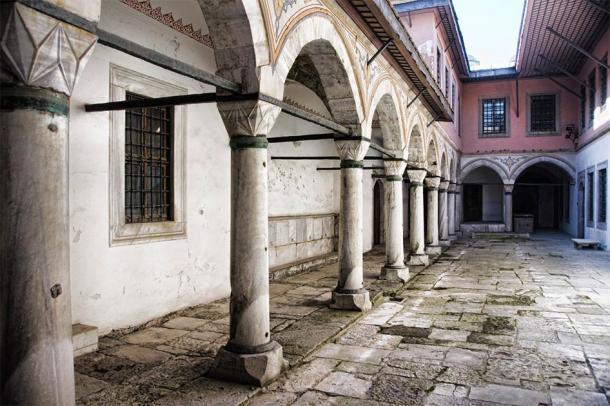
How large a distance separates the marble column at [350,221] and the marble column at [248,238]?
108 inches

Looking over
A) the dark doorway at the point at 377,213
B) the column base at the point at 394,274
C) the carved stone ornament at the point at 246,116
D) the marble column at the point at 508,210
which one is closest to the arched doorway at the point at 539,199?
the marble column at the point at 508,210

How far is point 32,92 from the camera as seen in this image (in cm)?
230

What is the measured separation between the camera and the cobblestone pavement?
4031mm

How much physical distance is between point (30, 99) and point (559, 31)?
1759 cm

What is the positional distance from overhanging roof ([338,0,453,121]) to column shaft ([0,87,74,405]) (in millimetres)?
4457

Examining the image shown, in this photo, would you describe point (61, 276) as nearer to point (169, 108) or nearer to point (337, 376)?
point (337, 376)

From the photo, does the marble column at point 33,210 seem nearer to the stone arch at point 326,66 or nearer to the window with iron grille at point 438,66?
the stone arch at point 326,66

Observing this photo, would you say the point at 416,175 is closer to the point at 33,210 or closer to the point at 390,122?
the point at 390,122

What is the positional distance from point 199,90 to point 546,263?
1018 centimetres

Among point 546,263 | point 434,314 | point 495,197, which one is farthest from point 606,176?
point 434,314

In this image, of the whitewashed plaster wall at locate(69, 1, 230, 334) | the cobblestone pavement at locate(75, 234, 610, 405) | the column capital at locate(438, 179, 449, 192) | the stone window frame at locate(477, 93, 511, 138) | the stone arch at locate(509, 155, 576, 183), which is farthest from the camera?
the stone window frame at locate(477, 93, 511, 138)

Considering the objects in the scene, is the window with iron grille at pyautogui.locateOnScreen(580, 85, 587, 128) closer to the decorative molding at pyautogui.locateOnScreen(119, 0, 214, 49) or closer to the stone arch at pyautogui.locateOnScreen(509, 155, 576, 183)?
the stone arch at pyautogui.locateOnScreen(509, 155, 576, 183)

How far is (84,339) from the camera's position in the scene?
4855 millimetres

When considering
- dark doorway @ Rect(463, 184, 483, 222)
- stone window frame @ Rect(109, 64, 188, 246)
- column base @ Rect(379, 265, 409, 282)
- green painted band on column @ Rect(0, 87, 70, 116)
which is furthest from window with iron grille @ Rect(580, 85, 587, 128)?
green painted band on column @ Rect(0, 87, 70, 116)
